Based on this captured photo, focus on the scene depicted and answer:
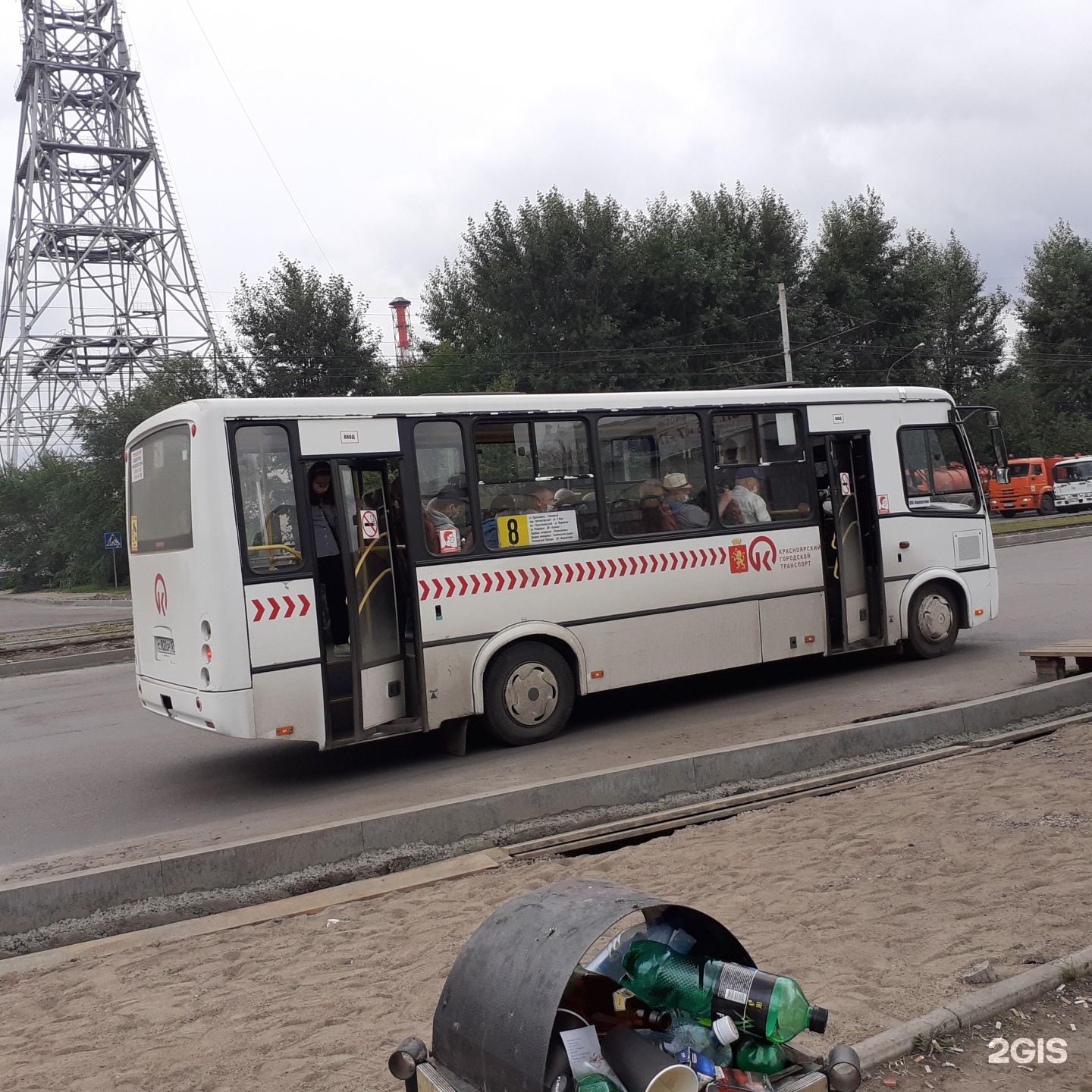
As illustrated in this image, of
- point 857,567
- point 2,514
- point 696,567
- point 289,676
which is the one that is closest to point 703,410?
point 696,567

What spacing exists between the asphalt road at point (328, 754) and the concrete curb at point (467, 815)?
2.92 feet

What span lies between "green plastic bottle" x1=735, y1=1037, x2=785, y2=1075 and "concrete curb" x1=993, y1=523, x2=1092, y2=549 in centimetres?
2571

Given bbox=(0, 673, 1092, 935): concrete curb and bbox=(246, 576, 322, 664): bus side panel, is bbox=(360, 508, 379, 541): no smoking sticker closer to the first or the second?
bbox=(246, 576, 322, 664): bus side panel

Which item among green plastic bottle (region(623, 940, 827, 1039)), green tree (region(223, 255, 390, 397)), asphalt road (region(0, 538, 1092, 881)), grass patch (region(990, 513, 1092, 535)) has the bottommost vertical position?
asphalt road (region(0, 538, 1092, 881))

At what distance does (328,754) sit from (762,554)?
438 centimetres

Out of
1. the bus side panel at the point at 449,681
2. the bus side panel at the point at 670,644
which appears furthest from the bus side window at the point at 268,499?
the bus side panel at the point at 670,644

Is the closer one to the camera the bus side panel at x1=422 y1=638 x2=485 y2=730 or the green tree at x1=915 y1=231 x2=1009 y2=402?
the bus side panel at x1=422 y1=638 x2=485 y2=730

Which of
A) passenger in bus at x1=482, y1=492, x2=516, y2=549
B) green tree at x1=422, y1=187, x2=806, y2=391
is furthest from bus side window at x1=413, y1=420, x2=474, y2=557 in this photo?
green tree at x1=422, y1=187, x2=806, y2=391

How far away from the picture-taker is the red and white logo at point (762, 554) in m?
10.4

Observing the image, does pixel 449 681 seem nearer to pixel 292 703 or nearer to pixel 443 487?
pixel 292 703

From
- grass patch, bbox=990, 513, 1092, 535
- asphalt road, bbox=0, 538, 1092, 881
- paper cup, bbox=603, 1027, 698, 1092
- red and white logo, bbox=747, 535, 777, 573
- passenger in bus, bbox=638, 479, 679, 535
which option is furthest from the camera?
grass patch, bbox=990, 513, 1092, 535

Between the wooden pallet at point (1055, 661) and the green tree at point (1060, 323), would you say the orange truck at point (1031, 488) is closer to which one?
the green tree at point (1060, 323)

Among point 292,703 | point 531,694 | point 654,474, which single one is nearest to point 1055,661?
point 654,474

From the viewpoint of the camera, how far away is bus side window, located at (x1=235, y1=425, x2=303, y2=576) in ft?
26.3
